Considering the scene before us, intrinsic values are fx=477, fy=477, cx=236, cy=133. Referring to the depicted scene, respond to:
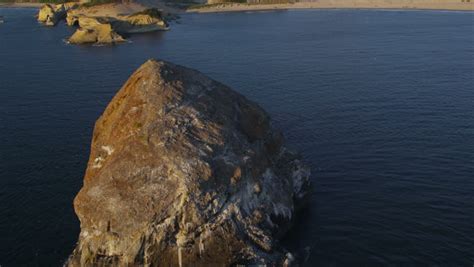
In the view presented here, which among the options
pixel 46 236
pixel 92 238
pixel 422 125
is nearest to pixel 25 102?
pixel 46 236

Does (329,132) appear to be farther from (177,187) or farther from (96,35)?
(96,35)

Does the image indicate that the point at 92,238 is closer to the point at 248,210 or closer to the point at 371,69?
the point at 248,210

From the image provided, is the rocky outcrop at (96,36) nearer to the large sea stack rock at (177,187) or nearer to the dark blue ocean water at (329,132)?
the dark blue ocean water at (329,132)

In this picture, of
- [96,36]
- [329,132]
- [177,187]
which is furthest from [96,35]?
[177,187]

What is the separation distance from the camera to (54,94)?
93.6 metres

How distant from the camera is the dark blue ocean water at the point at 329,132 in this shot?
153 feet

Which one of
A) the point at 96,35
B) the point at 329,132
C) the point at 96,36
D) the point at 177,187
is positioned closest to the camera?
the point at 177,187

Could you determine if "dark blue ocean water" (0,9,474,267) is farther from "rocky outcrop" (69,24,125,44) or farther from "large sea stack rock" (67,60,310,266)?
"rocky outcrop" (69,24,125,44)

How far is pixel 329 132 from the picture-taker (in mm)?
71938

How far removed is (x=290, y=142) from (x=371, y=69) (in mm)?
49442

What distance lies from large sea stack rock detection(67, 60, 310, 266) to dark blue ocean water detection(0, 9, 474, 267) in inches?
198

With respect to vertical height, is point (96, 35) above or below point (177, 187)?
below

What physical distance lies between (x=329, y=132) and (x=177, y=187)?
3627cm

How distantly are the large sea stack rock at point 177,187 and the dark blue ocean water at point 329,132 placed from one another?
5039 mm
